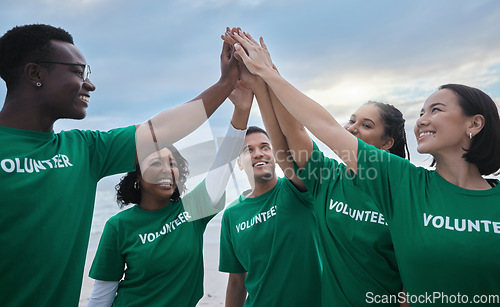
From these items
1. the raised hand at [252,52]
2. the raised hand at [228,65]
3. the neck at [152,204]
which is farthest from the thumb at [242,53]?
the neck at [152,204]

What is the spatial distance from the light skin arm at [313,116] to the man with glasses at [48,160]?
72 cm

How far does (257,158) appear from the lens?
138 inches

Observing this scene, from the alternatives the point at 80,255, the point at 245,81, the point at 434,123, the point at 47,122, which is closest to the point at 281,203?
the point at 245,81

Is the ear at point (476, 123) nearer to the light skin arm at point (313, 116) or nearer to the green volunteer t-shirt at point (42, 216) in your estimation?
the light skin arm at point (313, 116)

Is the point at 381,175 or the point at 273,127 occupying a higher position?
the point at 273,127

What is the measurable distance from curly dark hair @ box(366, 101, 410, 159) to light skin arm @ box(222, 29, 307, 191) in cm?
98

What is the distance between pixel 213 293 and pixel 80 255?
6.30 metres

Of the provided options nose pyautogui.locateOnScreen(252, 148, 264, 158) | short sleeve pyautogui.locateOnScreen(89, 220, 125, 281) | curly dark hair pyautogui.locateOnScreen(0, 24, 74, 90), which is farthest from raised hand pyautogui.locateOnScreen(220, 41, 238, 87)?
short sleeve pyautogui.locateOnScreen(89, 220, 125, 281)

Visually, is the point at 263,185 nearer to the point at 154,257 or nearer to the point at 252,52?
the point at 154,257

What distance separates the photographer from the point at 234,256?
→ 139 inches

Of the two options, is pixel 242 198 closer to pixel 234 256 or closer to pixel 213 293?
pixel 234 256

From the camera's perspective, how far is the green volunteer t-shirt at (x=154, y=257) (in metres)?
2.97

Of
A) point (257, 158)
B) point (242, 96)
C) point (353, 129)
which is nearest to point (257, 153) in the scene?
point (257, 158)

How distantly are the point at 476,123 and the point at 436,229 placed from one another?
773 millimetres
